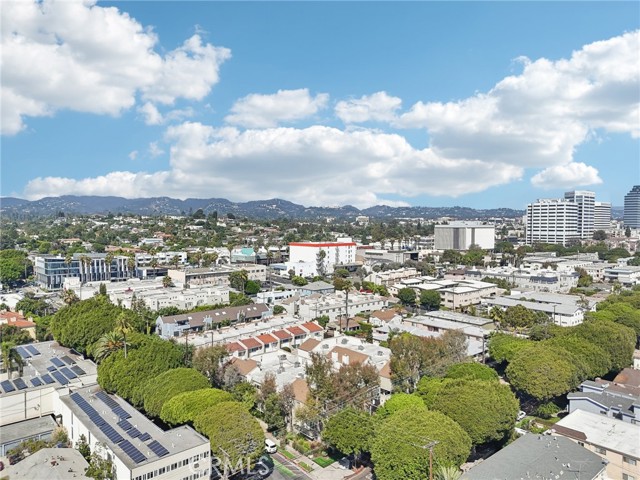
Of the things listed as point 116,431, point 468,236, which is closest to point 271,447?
point 116,431

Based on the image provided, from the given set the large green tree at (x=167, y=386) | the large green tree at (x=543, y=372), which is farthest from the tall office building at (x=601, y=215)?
the large green tree at (x=167, y=386)

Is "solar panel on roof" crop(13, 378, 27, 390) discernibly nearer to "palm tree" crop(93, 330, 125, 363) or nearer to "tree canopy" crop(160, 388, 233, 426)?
"palm tree" crop(93, 330, 125, 363)

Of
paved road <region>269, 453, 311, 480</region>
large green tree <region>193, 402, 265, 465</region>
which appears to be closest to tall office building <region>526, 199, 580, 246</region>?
paved road <region>269, 453, 311, 480</region>

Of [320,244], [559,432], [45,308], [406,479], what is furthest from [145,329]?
[320,244]

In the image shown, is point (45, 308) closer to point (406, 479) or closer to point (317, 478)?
point (317, 478)

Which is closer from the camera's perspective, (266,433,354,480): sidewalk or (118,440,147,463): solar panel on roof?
(118,440,147,463): solar panel on roof

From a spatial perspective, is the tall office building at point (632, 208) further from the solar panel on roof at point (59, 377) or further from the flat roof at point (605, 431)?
the solar panel on roof at point (59, 377)

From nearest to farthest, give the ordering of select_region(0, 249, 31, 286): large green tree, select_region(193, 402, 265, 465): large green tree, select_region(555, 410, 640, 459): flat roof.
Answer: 1. select_region(193, 402, 265, 465): large green tree
2. select_region(555, 410, 640, 459): flat roof
3. select_region(0, 249, 31, 286): large green tree
